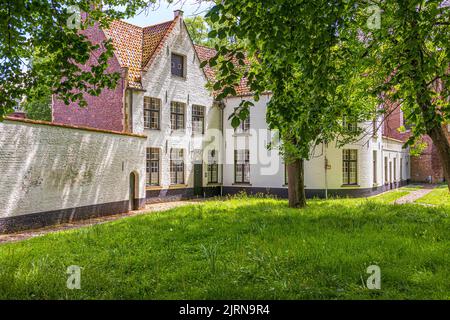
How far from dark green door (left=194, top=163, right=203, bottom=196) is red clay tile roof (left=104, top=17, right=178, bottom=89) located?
20.9 feet

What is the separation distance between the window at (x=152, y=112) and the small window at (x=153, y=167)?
1308mm

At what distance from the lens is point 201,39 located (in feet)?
109

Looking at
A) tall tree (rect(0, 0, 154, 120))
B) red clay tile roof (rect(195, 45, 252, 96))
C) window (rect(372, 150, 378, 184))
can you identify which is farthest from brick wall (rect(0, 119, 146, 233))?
window (rect(372, 150, 378, 184))

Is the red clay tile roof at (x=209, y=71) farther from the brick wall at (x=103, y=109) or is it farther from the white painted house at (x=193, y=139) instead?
the brick wall at (x=103, y=109)

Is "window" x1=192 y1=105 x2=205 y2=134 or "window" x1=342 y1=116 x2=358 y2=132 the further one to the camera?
"window" x1=192 y1=105 x2=205 y2=134

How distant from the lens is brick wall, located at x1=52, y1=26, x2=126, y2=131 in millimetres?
19000

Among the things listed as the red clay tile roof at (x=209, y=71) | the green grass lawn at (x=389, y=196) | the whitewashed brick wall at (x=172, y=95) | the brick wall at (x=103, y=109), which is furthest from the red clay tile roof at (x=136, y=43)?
the green grass lawn at (x=389, y=196)

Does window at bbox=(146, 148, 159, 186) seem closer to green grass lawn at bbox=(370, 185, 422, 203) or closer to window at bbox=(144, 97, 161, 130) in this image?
window at bbox=(144, 97, 161, 130)

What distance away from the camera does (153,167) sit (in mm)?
20562

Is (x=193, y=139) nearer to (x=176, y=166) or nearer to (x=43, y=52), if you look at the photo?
(x=176, y=166)

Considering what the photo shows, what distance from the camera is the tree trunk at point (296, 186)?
15062 mm

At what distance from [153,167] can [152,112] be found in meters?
2.97

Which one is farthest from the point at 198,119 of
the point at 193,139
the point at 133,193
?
the point at 133,193
